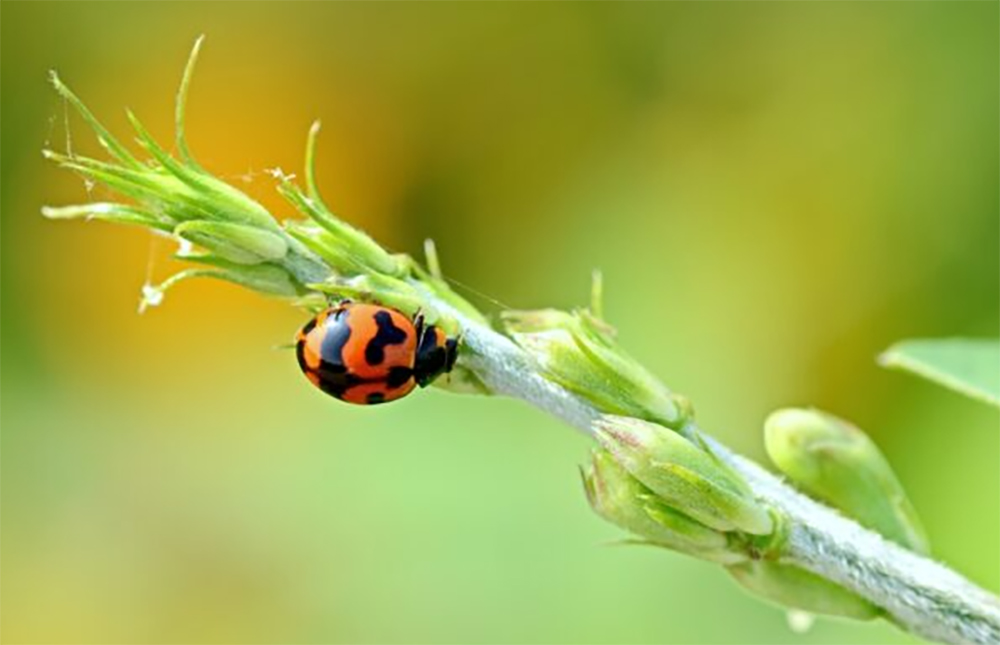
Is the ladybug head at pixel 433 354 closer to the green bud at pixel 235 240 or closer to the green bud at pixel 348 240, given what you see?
the green bud at pixel 348 240

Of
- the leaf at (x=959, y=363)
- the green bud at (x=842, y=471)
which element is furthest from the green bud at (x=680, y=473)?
the leaf at (x=959, y=363)

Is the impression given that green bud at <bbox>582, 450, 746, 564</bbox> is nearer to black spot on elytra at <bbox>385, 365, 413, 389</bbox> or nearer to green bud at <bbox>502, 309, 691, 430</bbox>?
green bud at <bbox>502, 309, 691, 430</bbox>

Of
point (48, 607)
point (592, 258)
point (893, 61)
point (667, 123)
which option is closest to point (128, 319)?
point (48, 607)

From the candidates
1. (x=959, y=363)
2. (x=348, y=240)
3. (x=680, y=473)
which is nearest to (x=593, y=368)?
(x=680, y=473)

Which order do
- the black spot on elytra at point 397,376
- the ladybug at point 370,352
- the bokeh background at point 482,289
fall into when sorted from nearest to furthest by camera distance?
1. the ladybug at point 370,352
2. the black spot on elytra at point 397,376
3. the bokeh background at point 482,289

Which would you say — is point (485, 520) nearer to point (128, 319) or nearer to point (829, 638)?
point (829, 638)

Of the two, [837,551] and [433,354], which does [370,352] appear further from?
[837,551]
